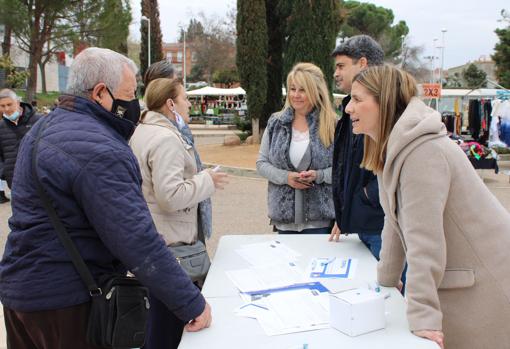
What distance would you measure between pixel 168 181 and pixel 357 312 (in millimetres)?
1112

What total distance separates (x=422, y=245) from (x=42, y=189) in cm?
124

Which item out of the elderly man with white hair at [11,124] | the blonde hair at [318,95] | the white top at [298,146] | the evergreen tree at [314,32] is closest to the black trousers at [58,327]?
the white top at [298,146]

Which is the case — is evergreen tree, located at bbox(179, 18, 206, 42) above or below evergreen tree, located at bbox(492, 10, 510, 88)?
above

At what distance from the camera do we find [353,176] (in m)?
2.76

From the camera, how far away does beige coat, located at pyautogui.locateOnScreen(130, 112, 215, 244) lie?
8.27ft

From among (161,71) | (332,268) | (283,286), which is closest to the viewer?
(283,286)

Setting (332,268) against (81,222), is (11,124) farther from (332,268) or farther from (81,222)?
(81,222)

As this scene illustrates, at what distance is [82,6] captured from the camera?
26000 mm

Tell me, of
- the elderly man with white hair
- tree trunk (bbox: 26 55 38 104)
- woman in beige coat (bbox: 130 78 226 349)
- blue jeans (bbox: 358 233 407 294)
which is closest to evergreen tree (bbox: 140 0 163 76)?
tree trunk (bbox: 26 55 38 104)

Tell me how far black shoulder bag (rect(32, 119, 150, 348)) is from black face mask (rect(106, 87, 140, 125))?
0.25m

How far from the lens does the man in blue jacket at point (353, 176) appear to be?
9.00 ft

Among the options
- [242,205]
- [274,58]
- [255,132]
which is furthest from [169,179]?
[274,58]

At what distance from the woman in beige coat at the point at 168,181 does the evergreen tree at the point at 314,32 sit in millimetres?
12421

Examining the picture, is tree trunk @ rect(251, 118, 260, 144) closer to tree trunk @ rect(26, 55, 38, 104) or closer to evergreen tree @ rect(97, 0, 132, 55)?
evergreen tree @ rect(97, 0, 132, 55)
